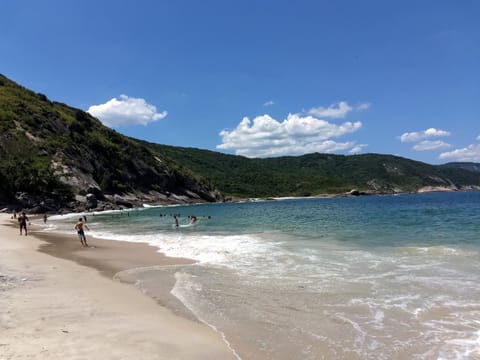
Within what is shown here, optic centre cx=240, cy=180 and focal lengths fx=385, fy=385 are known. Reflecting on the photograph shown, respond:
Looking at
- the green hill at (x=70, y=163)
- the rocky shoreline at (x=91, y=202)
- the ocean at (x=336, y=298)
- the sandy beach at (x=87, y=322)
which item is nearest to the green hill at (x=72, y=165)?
the green hill at (x=70, y=163)

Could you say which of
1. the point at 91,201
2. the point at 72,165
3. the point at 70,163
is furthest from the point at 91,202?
the point at 70,163

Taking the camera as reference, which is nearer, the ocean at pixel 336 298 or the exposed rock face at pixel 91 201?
the ocean at pixel 336 298

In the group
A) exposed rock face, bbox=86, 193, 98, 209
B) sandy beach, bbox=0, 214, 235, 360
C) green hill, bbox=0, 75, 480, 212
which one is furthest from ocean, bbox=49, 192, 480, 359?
green hill, bbox=0, 75, 480, 212

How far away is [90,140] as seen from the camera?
114938 millimetres

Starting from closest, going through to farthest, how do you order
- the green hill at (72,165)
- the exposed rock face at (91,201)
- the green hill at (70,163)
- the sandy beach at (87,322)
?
the sandy beach at (87,322), the green hill at (72,165), the green hill at (70,163), the exposed rock face at (91,201)

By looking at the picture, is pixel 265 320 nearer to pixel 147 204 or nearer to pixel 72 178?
pixel 72 178

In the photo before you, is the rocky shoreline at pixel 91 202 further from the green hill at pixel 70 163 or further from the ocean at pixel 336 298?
the ocean at pixel 336 298

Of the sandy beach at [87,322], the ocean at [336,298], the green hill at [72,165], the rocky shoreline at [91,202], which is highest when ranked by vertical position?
the green hill at [72,165]

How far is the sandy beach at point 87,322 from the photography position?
21.3 feet

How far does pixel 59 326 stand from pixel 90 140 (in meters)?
116

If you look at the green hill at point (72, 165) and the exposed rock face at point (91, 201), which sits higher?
the green hill at point (72, 165)

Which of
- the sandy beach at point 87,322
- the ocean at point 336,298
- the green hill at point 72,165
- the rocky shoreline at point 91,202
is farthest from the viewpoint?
the green hill at point 72,165

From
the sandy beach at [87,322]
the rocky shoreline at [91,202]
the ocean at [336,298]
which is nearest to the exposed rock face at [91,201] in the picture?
the rocky shoreline at [91,202]

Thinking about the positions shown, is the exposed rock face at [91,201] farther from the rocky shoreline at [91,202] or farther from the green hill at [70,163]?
the green hill at [70,163]
